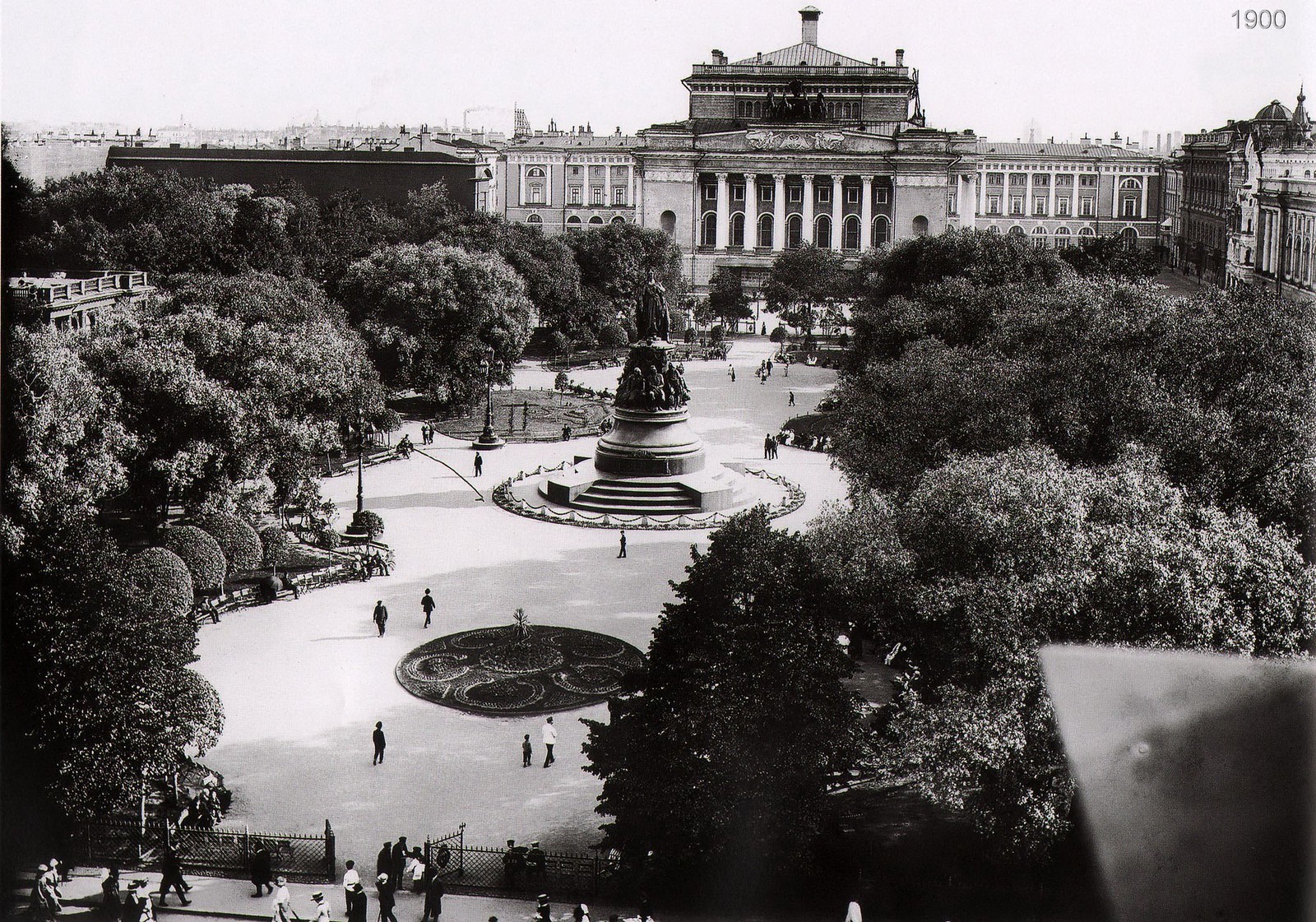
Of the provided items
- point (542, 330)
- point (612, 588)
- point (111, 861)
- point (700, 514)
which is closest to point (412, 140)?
point (542, 330)

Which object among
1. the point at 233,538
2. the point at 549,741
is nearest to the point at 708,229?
the point at 233,538

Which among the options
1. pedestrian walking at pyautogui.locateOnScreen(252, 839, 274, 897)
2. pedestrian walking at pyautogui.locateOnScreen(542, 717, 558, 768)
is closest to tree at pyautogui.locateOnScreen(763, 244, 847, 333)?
pedestrian walking at pyautogui.locateOnScreen(542, 717, 558, 768)

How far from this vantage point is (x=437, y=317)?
53219 mm

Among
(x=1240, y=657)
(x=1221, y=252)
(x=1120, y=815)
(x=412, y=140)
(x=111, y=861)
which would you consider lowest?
(x=111, y=861)

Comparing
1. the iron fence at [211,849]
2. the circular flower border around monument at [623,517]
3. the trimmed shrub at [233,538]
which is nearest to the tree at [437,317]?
the circular flower border around monument at [623,517]

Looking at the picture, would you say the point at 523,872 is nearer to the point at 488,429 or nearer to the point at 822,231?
the point at 488,429

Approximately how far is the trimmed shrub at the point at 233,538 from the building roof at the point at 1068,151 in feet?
355

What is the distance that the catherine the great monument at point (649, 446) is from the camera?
42.2 metres

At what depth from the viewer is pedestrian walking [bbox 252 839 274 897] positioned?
19031 millimetres

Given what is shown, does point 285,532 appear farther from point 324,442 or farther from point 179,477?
point 179,477

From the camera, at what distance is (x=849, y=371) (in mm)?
50312

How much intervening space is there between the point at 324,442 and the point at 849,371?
2178cm

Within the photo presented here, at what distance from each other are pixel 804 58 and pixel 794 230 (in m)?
14.3

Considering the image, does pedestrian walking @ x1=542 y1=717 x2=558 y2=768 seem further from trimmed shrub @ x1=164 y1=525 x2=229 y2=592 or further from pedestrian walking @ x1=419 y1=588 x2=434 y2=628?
trimmed shrub @ x1=164 y1=525 x2=229 y2=592
